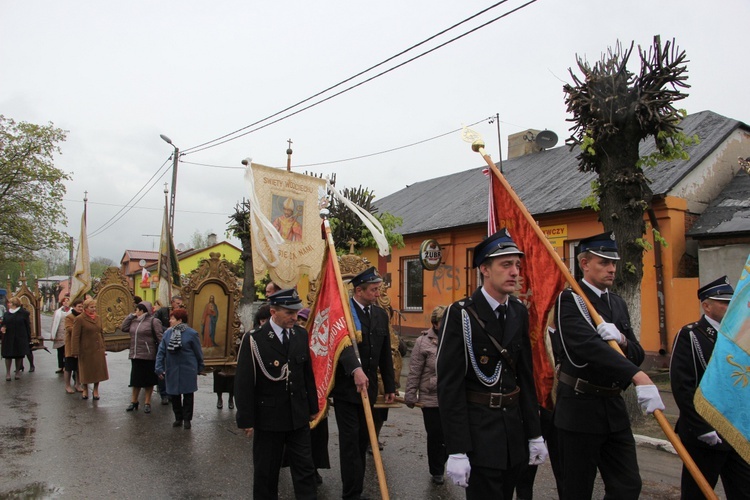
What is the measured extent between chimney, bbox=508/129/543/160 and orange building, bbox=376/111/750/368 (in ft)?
0.47

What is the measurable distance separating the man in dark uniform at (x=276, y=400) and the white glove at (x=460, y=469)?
1.79 meters

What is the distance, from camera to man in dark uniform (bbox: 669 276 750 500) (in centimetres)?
400

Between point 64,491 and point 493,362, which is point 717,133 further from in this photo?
point 64,491

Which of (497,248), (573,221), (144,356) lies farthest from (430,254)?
(497,248)

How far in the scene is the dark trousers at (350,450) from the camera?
5.34 m

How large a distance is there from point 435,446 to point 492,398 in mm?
2927

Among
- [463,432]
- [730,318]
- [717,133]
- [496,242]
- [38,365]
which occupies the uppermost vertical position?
[717,133]

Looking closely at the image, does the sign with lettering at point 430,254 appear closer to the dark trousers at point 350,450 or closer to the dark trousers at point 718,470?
the dark trousers at point 350,450

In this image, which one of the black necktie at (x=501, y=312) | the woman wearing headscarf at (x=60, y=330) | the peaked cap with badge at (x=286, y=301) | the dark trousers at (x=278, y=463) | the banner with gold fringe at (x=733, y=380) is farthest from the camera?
the woman wearing headscarf at (x=60, y=330)

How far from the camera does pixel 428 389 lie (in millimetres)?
6484

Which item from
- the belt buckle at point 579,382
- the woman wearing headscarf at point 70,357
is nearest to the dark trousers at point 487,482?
the belt buckle at point 579,382

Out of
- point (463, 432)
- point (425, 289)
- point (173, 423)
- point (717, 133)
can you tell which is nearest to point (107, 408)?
point (173, 423)

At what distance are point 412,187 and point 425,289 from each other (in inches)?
346

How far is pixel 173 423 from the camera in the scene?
356 inches
